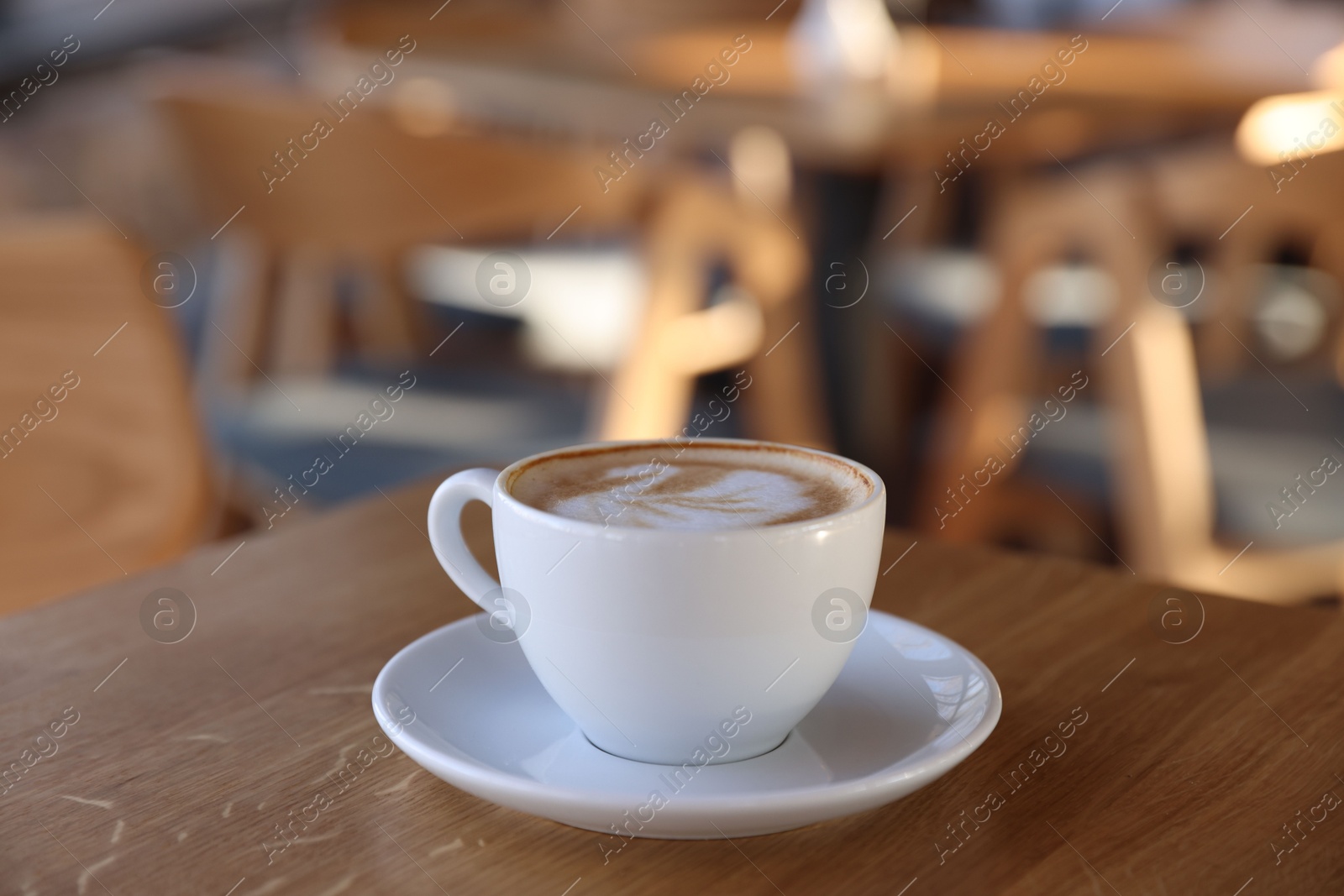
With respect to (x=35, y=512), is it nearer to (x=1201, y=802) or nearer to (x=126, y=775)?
(x=126, y=775)

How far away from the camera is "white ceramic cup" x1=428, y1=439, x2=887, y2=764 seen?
41 centimetres

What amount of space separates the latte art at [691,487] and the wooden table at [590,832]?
104 mm

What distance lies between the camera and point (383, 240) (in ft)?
5.32

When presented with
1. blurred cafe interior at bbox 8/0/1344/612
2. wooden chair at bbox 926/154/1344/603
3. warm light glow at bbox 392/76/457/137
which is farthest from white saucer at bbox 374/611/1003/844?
warm light glow at bbox 392/76/457/137

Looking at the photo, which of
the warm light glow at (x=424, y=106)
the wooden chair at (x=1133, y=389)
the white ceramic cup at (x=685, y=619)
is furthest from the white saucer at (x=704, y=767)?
the warm light glow at (x=424, y=106)

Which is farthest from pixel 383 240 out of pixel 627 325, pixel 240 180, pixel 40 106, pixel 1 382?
pixel 40 106

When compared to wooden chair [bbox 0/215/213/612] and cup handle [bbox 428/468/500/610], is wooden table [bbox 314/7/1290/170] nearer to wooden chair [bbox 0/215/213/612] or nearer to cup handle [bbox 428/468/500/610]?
wooden chair [bbox 0/215/213/612]

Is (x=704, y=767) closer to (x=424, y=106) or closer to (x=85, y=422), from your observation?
(x=85, y=422)

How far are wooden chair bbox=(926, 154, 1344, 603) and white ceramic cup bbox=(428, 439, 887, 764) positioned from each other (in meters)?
1.03

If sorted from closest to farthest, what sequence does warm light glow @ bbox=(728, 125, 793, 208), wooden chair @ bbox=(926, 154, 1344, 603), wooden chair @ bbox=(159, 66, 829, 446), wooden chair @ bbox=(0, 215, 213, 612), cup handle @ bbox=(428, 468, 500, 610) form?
cup handle @ bbox=(428, 468, 500, 610), wooden chair @ bbox=(0, 215, 213, 612), wooden chair @ bbox=(926, 154, 1344, 603), wooden chair @ bbox=(159, 66, 829, 446), warm light glow @ bbox=(728, 125, 793, 208)

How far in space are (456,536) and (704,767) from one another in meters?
0.14

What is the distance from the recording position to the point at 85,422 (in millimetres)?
1091

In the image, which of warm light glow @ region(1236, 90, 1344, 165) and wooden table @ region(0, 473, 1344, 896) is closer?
wooden table @ region(0, 473, 1344, 896)

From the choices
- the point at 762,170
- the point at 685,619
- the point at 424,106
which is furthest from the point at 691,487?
the point at 424,106
